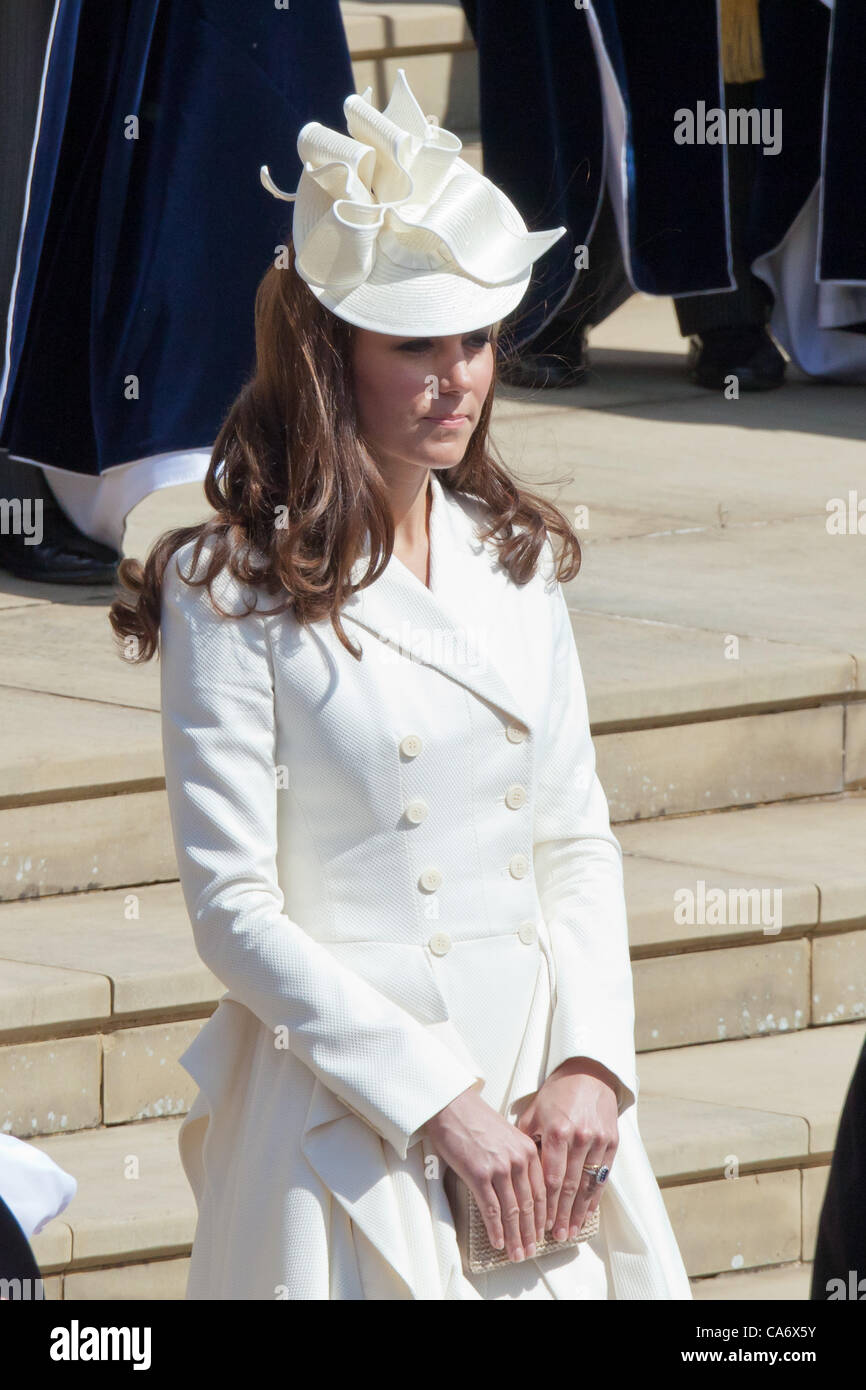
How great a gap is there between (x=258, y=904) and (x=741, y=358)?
5.13m

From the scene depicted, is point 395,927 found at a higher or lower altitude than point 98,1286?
higher

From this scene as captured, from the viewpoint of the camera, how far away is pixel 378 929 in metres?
2.16

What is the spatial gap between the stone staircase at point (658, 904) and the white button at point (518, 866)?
0.49m

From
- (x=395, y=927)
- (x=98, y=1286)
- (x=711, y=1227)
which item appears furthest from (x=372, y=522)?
(x=711, y=1227)

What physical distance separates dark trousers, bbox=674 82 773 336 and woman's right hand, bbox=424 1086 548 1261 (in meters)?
Answer: 4.91

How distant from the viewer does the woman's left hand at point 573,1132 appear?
214cm

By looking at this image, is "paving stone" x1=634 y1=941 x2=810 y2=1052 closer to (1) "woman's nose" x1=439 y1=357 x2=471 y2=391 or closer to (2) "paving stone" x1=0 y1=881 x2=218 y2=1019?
(2) "paving stone" x1=0 y1=881 x2=218 y2=1019

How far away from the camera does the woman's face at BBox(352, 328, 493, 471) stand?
2.16 m

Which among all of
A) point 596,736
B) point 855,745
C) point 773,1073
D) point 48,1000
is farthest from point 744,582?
point 48,1000

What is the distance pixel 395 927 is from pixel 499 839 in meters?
0.13

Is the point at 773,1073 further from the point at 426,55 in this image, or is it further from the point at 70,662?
the point at 426,55

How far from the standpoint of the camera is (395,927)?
7.11ft

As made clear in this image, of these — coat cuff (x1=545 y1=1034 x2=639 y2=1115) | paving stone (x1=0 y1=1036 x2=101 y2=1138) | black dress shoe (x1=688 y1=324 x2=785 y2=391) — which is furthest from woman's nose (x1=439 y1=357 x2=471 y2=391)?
black dress shoe (x1=688 y1=324 x2=785 y2=391)
